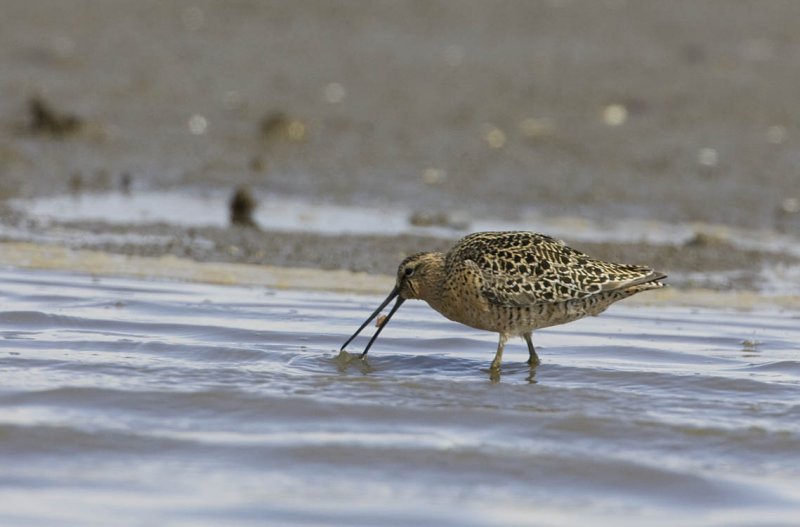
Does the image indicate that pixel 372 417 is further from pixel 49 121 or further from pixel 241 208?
pixel 49 121

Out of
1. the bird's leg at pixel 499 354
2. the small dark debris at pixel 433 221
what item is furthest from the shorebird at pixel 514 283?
the small dark debris at pixel 433 221

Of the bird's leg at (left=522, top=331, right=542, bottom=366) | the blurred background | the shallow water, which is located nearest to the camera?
the shallow water

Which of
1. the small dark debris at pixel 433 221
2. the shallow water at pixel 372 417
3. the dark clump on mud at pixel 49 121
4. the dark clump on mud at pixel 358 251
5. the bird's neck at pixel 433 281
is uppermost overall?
the dark clump on mud at pixel 49 121

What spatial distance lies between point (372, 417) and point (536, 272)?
193 cm

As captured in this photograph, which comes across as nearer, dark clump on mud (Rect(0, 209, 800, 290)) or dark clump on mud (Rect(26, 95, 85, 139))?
dark clump on mud (Rect(0, 209, 800, 290))

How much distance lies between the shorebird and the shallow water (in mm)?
296

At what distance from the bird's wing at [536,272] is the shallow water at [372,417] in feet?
1.53

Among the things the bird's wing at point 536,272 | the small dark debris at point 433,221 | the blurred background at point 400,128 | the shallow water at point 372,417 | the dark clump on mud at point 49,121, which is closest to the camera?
the shallow water at point 372,417

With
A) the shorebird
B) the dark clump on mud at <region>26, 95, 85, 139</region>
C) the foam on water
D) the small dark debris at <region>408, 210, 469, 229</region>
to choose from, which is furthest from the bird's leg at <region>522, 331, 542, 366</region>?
the dark clump on mud at <region>26, 95, 85, 139</region>

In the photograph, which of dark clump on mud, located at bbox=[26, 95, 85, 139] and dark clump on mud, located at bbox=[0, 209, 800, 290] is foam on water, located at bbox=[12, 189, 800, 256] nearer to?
dark clump on mud, located at bbox=[0, 209, 800, 290]

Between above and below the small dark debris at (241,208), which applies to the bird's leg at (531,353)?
below

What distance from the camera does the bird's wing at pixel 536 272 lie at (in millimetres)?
9148

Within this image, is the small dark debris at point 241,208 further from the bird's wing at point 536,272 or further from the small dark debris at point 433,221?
the bird's wing at point 536,272

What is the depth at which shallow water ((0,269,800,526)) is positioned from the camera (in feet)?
20.6
